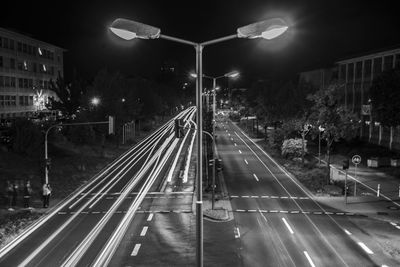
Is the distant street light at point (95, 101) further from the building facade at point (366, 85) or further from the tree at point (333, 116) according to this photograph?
the building facade at point (366, 85)

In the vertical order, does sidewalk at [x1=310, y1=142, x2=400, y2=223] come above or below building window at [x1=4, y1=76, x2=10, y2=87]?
below

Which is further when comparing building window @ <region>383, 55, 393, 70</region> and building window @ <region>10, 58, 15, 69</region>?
building window @ <region>10, 58, 15, 69</region>

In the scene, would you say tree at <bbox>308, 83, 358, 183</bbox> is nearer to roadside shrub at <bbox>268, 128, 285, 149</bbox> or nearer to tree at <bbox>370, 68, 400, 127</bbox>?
tree at <bbox>370, 68, 400, 127</bbox>

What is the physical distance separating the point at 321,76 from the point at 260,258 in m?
71.5

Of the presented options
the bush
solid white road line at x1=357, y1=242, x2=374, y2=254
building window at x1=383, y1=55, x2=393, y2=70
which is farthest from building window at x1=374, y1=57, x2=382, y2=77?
solid white road line at x1=357, y1=242, x2=374, y2=254

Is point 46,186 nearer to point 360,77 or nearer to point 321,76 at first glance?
point 360,77

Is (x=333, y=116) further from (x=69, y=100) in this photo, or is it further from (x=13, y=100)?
(x=13, y=100)

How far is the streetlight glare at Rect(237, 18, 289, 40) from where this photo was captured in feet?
30.1

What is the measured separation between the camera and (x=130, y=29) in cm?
967

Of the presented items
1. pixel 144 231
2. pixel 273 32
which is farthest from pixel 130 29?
pixel 144 231

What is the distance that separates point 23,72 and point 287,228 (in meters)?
72.3

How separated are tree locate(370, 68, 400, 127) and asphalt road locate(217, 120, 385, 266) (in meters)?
11.6

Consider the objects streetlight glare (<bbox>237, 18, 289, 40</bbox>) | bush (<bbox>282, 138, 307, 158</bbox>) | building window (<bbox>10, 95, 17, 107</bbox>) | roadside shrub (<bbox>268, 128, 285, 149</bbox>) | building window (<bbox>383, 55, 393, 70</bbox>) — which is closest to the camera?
streetlight glare (<bbox>237, 18, 289, 40</bbox>)

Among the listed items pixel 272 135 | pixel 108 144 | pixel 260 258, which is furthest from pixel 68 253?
pixel 108 144
